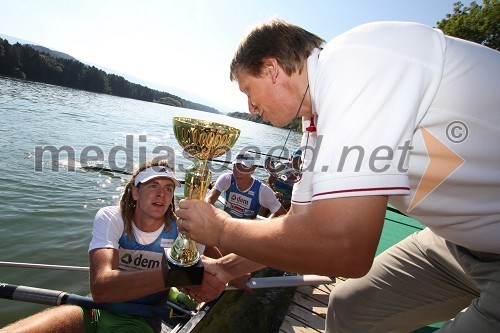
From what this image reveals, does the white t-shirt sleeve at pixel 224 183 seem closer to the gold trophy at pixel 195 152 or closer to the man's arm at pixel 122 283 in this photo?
the man's arm at pixel 122 283

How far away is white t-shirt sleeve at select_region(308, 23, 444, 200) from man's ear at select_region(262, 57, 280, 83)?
13.9 inches

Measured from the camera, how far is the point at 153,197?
9.90ft

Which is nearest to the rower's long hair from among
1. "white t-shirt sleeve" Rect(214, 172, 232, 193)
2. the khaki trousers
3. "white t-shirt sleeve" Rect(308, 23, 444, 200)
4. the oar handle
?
the oar handle

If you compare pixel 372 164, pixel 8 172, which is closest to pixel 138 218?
pixel 372 164

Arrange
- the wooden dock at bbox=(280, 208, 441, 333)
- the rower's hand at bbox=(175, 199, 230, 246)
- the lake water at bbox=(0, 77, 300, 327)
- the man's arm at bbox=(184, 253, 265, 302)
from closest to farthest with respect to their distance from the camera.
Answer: the rower's hand at bbox=(175, 199, 230, 246)
the man's arm at bbox=(184, 253, 265, 302)
the wooden dock at bbox=(280, 208, 441, 333)
the lake water at bbox=(0, 77, 300, 327)

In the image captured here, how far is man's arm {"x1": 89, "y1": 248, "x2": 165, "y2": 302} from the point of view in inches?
85.8

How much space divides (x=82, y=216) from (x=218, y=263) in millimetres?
8942

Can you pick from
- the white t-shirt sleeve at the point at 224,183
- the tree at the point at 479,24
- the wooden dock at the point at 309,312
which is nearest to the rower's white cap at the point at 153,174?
the wooden dock at the point at 309,312

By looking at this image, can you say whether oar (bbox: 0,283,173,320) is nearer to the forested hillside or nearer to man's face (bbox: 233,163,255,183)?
man's face (bbox: 233,163,255,183)

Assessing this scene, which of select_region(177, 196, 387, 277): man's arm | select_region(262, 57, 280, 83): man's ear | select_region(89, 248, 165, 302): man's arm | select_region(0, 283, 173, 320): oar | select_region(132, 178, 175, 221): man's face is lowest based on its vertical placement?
select_region(0, 283, 173, 320): oar

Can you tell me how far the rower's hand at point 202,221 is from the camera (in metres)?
1.28

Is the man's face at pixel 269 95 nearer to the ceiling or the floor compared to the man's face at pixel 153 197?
nearer to the ceiling

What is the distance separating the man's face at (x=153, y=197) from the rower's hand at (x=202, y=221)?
1682 millimetres

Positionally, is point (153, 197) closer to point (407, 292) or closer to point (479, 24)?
point (407, 292)
